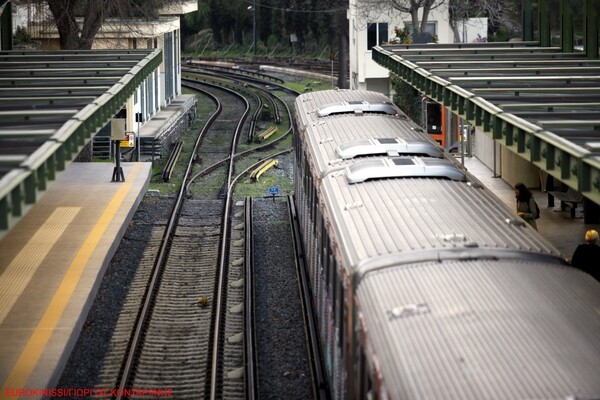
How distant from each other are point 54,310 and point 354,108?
5776 mm

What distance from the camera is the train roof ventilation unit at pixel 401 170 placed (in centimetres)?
1102

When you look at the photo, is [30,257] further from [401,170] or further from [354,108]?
[401,170]

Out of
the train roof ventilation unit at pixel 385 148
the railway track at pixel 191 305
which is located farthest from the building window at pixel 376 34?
the train roof ventilation unit at pixel 385 148

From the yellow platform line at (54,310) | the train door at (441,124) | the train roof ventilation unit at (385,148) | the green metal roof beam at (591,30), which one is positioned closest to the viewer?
the yellow platform line at (54,310)

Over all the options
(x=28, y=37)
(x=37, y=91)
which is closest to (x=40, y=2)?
(x=28, y=37)

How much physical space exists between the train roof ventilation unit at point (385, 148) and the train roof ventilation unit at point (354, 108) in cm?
389

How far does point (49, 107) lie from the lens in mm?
14836

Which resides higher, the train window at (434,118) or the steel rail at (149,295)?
the train window at (434,118)

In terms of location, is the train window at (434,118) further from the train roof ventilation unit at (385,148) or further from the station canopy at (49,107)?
the train roof ventilation unit at (385,148)

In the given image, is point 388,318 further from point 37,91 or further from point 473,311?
point 37,91

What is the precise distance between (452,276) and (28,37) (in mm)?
31694

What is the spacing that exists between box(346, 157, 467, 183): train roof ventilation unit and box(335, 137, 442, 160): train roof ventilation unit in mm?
1233

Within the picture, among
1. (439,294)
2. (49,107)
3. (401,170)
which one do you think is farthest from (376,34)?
(439,294)

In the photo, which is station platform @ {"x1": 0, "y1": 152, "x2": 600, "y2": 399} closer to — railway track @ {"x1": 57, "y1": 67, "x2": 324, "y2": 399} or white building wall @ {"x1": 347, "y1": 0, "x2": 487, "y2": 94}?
railway track @ {"x1": 57, "y1": 67, "x2": 324, "y2": 399}
